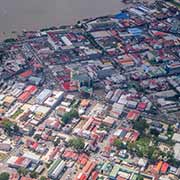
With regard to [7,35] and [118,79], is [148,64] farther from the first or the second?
[7,35]

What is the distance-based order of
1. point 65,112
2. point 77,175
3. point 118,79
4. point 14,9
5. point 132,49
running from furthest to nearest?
point 14,9
point 132,49
point 118,79
point 65,112
point 77,175

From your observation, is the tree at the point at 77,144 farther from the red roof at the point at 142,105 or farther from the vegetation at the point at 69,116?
the red roof at the point at 142,105

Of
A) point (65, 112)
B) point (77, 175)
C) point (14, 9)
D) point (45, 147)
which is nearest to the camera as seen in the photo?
point (77, 175)

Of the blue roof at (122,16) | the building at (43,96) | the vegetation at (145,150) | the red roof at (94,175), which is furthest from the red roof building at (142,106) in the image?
the blue roof at (122,16)

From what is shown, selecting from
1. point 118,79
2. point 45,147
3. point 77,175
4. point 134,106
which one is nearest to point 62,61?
point 118,79

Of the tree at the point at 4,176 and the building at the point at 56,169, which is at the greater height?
the building at the point at 56,169

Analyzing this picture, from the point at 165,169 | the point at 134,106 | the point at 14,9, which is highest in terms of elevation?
the point at 14,9

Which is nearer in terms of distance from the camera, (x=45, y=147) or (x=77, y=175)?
(x=77, y=175)
